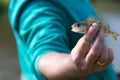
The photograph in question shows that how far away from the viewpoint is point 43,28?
1.60 metres

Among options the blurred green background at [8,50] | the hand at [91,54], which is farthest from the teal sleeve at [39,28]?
the blurred green background at [8,50]

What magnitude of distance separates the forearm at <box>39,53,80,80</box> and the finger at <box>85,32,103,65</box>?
0.25 ft

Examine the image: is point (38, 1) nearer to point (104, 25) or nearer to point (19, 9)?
point (19, 9)

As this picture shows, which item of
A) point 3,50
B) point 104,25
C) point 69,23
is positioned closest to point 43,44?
point 69,23

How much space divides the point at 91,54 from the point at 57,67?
19 cm

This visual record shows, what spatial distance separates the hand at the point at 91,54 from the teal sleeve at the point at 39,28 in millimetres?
194

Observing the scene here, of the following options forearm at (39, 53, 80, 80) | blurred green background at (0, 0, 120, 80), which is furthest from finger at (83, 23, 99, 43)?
blurred green background at (0, 0, 120, 80)

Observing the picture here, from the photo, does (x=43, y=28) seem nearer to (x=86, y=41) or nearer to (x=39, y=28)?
(x=39, y=28)

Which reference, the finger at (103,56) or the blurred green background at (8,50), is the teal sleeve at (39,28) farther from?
the blurred green background at (8,50)

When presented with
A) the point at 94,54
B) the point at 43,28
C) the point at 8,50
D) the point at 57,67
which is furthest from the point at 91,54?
the point at 8,50

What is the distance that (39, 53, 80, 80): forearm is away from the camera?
1.42 m

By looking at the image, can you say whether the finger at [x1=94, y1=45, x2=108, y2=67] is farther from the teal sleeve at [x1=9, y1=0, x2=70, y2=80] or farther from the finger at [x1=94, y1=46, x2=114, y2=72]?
the teal sleeve at [x1=9, y1=0, x2=70, y2=80]

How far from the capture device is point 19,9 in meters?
1.66

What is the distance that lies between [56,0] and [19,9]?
0.39ft
